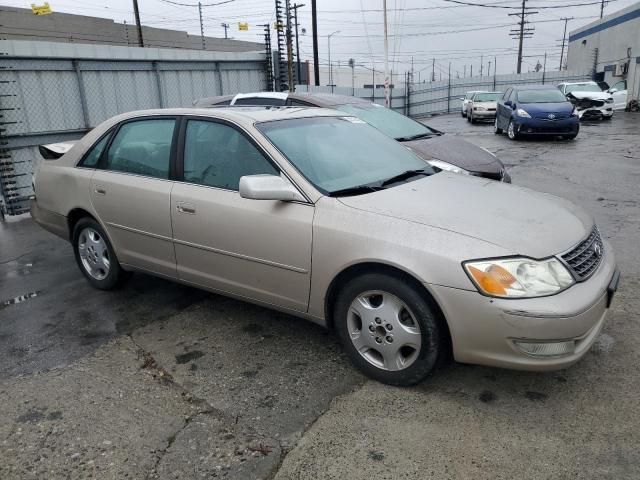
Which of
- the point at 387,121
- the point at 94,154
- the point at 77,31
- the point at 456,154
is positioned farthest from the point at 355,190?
the point at 77,31

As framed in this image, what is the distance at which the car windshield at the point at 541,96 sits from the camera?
14.5m

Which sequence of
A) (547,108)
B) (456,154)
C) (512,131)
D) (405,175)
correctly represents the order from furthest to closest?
1. (512,131)
2. (547,108)
3. (456,154)
4. (405,175)

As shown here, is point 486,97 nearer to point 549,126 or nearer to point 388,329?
point 549,126

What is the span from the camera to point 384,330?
9.73ft

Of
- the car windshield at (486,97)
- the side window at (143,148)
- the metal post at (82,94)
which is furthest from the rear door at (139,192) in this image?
the car windshield at (486,97)

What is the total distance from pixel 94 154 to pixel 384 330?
3062 mm

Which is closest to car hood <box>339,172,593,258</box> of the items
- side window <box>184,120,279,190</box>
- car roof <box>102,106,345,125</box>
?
side window <box>184,120,279,190</box>

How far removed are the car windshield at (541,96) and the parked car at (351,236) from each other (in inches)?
473

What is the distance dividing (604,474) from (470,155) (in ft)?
17.0

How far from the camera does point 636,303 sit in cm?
398

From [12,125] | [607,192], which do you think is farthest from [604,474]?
[12,125]

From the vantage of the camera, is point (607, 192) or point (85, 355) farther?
point (607, 192)

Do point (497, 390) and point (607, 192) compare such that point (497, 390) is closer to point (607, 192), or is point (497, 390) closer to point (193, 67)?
point (607, 192)

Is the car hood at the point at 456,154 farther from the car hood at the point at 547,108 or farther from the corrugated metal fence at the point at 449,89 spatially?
the corrugated metal fence at the point at 449,89
